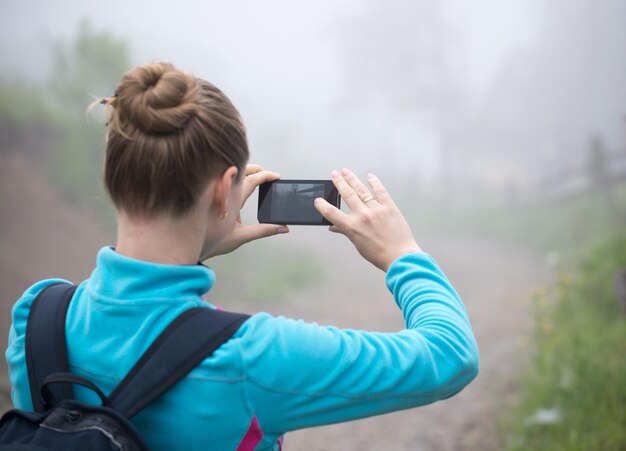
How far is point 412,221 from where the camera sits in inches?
390

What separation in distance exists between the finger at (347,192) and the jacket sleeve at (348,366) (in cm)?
19

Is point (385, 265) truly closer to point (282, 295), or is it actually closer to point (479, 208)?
point (282, 295)

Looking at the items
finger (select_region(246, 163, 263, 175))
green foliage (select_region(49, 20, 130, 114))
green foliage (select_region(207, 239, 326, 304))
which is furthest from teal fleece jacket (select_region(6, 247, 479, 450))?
green foliage (select_region(49, 20, 130, 114))

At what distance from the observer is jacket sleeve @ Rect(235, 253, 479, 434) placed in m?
0.75

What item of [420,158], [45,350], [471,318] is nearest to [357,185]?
[45,350]

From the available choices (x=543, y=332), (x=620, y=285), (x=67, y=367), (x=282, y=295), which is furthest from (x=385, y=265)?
(x=282, y=295)

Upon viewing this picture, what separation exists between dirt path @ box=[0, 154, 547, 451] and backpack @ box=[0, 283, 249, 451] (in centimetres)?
251

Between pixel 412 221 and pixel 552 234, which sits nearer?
pixel 552 234

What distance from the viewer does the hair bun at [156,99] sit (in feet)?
2.48

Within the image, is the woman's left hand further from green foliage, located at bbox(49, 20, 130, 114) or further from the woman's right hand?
green foliage, located at bbox(49, 20, 130, 114)

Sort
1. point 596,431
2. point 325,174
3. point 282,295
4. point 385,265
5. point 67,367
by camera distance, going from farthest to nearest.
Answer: point 325,174 < point 282,295 < point 596,431 < point 385,265 < point 67,367

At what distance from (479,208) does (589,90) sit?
255cm

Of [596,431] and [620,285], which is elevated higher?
[620,285]

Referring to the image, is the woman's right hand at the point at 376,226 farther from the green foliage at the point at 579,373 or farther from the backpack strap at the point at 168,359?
the green foliage at the point at 579,373
